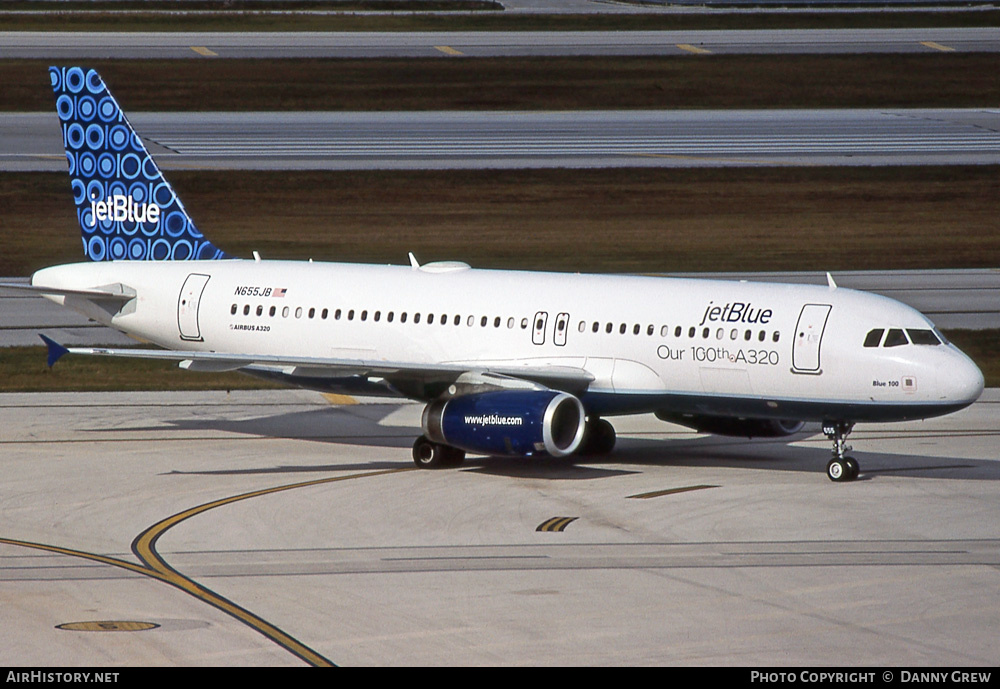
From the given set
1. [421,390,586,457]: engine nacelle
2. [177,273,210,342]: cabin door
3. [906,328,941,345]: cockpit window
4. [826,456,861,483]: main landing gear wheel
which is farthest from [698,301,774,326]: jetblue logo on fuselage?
[177,273,210,342]: cabin door

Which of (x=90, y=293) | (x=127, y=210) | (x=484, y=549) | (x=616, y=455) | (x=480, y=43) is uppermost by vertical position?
(x=480, y=43)

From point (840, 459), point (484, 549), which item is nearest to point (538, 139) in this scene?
point (840, 459)

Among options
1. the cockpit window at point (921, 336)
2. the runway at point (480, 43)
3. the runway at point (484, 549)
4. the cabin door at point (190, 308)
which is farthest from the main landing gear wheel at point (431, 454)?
the runway at point (480, 43)

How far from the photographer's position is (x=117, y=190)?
39438 mm

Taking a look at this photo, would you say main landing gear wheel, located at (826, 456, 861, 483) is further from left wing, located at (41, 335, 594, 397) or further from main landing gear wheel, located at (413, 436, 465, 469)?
main landing gear wheel, located at (413, 436, 465, 469)

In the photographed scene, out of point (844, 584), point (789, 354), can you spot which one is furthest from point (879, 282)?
point (844, 584)

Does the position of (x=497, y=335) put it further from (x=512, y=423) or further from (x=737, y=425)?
(x=737, y=425)

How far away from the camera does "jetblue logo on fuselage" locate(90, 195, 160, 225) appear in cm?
3931

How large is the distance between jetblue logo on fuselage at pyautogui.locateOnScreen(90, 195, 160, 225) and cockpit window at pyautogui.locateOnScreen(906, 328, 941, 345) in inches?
755

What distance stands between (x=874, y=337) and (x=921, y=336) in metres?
0.96

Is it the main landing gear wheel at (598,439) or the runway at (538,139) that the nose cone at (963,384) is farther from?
the runway at (538,139)

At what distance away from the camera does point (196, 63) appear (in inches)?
4291

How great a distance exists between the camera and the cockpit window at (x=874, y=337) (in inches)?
1199
